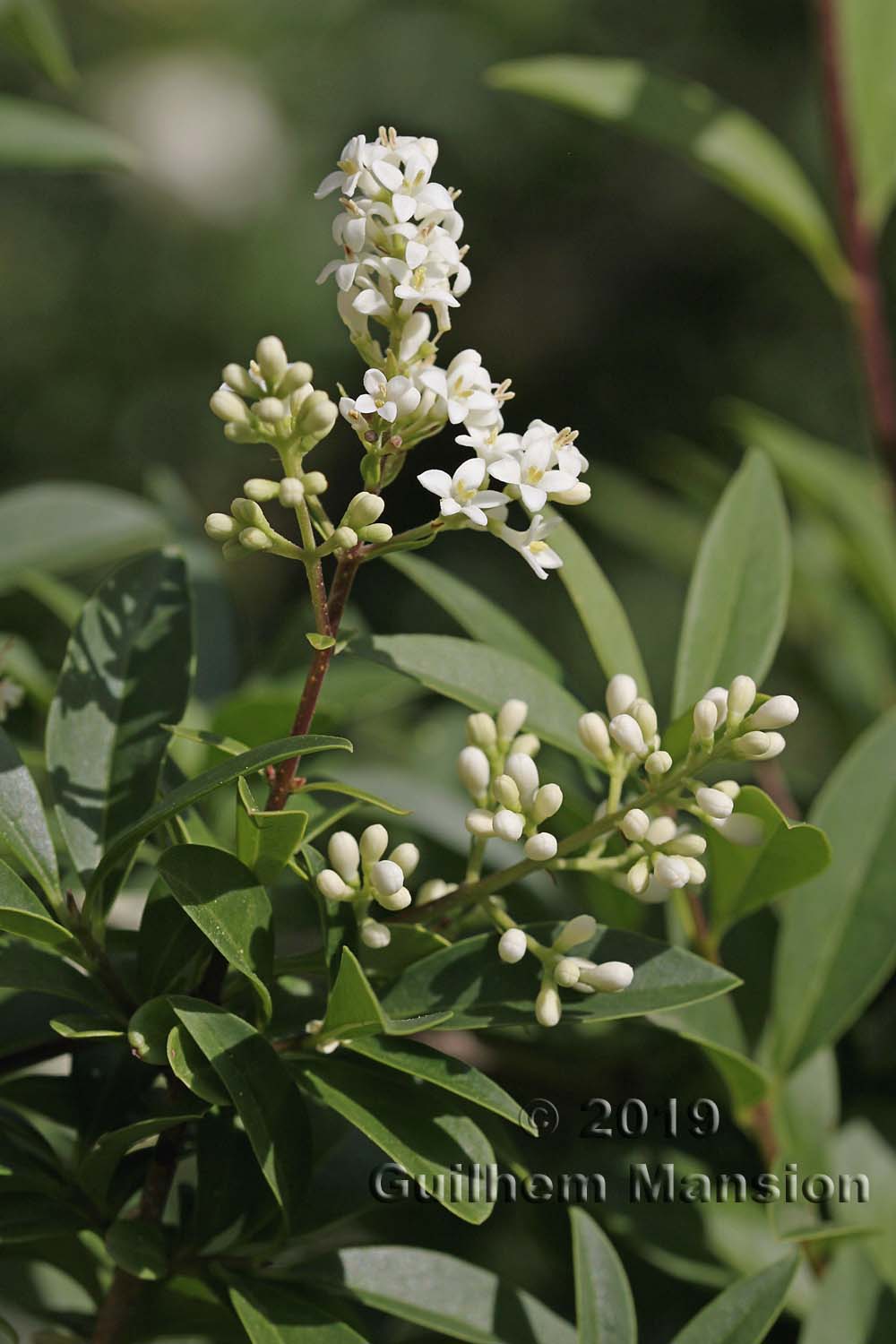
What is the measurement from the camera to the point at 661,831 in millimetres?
852

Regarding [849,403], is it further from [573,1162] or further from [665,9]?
[573,1162]

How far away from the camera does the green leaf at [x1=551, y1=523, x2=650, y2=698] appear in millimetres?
1068

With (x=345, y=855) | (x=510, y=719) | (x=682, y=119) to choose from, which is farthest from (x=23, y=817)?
(x=682, y=119)

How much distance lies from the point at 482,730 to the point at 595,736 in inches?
3.0

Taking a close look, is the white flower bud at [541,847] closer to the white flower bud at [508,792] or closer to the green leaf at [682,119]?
the white flower bud at [508,792]

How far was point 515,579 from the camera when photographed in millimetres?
4191

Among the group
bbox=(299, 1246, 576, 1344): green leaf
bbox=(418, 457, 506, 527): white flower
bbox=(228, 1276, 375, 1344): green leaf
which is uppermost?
bbox=(418, 457, 506, 527): white flower

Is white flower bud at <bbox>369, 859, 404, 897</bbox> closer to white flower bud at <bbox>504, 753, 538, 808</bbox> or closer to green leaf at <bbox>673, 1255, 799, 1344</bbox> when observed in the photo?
white flower bud at <bbox>504, 753, 538, 808</bbox>

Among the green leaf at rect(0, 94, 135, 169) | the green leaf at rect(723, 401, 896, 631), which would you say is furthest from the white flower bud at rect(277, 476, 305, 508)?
the green leaf at rect(723, 401, 896, 631)

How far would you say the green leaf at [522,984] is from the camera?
0.87 m

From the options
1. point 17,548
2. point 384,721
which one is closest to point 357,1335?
point 17,548

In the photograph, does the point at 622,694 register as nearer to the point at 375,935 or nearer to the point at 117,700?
the point at 375,935

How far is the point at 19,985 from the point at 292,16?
401 cm

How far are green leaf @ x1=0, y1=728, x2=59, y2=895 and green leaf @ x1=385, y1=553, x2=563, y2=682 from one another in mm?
328
